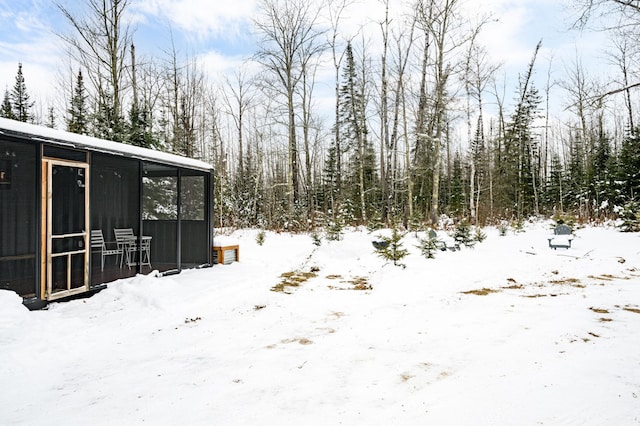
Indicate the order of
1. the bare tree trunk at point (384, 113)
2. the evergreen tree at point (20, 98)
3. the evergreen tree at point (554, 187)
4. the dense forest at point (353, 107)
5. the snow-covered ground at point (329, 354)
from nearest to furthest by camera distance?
the snow-covered ground at point (329, 354) < the dense forest at point (353, 107) < the bare tree trunk at point (384, 113) < the evergreen tree at point (20, 98) < the evergreen tree at point (554, 187)

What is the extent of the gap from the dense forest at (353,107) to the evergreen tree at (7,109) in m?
0.22

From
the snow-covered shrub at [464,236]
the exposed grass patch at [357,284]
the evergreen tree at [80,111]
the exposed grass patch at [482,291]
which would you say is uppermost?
the evergreen tree at [80,111]

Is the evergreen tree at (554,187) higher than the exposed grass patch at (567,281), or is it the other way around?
the evergreen tree at (554,187)

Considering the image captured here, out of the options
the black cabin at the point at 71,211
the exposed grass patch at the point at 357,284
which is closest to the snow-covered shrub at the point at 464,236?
the exposed grass patch at the point at 357,284

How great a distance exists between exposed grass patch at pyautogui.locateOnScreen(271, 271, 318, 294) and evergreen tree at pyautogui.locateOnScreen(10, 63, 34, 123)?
2503cm

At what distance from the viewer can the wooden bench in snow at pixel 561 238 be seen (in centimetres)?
1030

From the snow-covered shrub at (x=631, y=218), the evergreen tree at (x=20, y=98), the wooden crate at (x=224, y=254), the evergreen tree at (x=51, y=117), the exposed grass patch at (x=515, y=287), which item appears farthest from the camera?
the evergreen tree at (x=20, y=98)

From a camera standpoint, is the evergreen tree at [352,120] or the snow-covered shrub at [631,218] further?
the evergreen tree at [352,120]

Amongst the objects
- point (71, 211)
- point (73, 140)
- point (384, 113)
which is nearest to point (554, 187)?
point (384, 113)

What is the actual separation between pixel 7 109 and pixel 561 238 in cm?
2737

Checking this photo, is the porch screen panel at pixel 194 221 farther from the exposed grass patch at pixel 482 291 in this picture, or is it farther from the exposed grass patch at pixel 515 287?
the exposed grass patch at pixel 515 287

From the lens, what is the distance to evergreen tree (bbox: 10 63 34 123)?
23.9 metres

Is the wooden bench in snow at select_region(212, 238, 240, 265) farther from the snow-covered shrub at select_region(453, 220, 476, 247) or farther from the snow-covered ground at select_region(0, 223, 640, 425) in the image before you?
the snow-covered shrub at select_region(453, 220, 476, 247)

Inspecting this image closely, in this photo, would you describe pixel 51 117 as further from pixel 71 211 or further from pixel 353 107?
pixel 71 211
